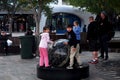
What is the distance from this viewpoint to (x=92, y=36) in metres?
14.7

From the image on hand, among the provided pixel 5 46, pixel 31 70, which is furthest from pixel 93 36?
pixel 5 46

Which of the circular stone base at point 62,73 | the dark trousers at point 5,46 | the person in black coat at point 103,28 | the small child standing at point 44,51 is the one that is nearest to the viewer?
the circular stone base at point 62,73

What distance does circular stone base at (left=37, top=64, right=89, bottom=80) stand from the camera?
11.4 metres

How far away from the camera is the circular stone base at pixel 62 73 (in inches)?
450

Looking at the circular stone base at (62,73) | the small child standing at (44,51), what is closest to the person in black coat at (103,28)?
the small child standing at (44,51)

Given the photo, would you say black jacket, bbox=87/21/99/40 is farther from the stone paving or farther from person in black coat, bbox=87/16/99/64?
the stone paving

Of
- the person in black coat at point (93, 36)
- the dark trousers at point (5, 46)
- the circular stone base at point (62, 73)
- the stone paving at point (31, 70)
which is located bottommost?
the stone paving at point (31, 70)

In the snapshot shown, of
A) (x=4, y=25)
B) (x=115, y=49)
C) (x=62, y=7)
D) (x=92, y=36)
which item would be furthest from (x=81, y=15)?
(x=92, y=36)

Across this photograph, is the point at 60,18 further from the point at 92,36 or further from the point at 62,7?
the point at 92,36

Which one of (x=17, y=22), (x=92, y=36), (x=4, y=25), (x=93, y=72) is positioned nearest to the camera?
(x=93, y=72)

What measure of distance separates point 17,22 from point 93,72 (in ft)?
153

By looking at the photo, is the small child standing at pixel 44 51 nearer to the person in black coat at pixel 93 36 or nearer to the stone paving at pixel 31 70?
the stone paving at pixel 31 70

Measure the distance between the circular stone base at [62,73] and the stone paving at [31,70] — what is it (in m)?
0.36

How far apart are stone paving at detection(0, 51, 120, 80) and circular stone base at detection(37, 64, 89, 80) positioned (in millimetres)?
356
